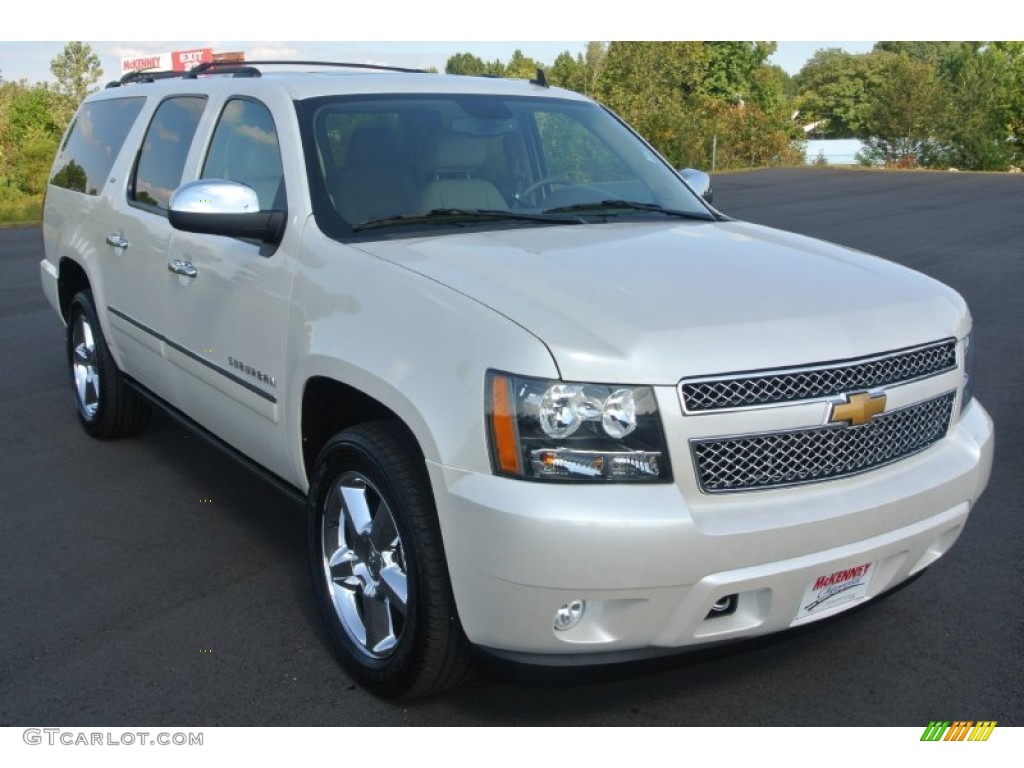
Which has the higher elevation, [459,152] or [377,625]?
[459,152]

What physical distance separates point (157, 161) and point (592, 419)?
3.25m

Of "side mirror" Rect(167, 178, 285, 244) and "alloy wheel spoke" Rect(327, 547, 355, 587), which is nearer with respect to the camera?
"alloy wheel spoke" Rect(327, 547, 355, 587)

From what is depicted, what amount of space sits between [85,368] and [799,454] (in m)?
4.62

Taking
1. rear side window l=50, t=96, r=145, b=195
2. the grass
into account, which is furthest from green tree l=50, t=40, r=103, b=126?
rear side window l=50, t=96, r=145, b=195

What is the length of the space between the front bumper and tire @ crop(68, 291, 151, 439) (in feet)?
11.7

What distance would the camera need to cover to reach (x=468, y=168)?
423 centimetres

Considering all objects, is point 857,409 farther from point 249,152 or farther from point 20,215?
point 20,215

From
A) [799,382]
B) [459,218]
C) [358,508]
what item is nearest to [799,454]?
[799,382]

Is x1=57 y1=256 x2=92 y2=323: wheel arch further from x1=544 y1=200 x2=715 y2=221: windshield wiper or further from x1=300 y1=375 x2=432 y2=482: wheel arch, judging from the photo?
x1=544 y1=200 x2=715 y2=221: windshield wiper

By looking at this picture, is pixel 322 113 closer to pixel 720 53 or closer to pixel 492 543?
pixel 492 543

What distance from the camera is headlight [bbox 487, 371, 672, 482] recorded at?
2.77m

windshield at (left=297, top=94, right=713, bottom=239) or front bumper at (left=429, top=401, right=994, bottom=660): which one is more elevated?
windshield at (left=297, top=94, right=713, bottom=239)

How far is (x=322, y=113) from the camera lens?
162 inches

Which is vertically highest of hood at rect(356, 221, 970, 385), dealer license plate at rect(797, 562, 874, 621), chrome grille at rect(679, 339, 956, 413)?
hood at rect(356, 221, 970, 385)
